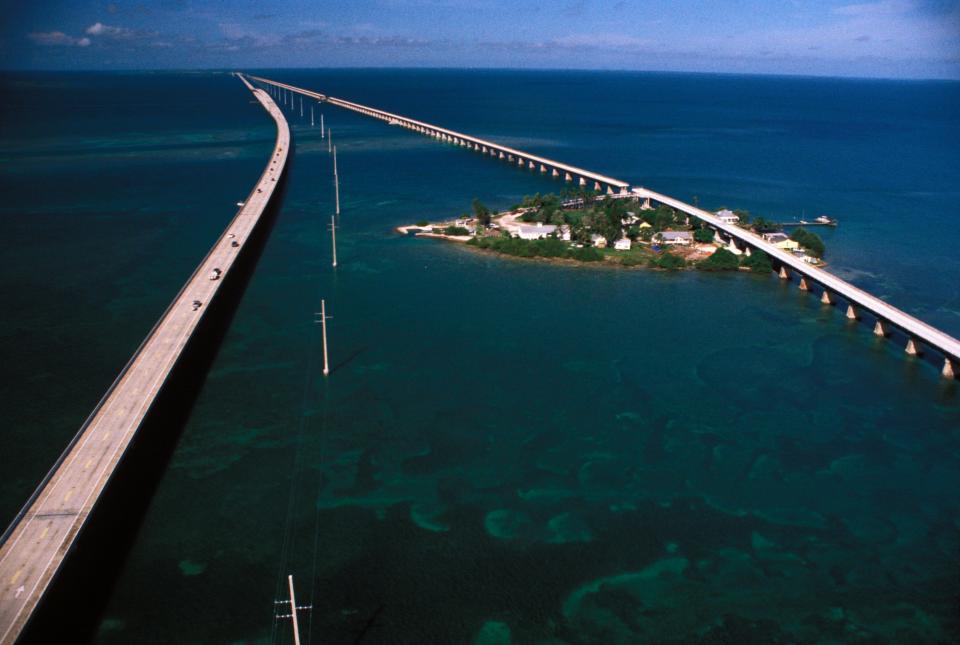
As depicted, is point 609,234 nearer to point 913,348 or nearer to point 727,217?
point 727,217

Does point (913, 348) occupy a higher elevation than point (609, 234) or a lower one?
lower

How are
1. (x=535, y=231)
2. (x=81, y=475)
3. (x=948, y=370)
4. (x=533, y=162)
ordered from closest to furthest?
(x=81, y=475) < (x=948, y=370) < (x=535, y=231) < (x=533, y=162)

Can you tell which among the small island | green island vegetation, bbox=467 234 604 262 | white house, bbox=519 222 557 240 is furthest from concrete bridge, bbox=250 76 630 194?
green island vegetation, bbox=467 234 604 262

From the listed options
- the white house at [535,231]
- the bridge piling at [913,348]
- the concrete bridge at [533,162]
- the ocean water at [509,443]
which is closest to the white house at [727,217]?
the ocean water at [509,443]

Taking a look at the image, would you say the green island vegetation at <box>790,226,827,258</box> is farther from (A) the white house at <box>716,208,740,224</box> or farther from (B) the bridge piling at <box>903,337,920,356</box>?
(B) the bridge piling at <box>903,337,920,356</box>

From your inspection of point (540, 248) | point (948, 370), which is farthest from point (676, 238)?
point (948, 370)

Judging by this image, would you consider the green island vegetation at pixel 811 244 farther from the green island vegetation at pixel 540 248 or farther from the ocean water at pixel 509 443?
the green island vegetation at pixel 540 248

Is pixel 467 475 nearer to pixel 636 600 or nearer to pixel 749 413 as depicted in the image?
pixel 636 600
